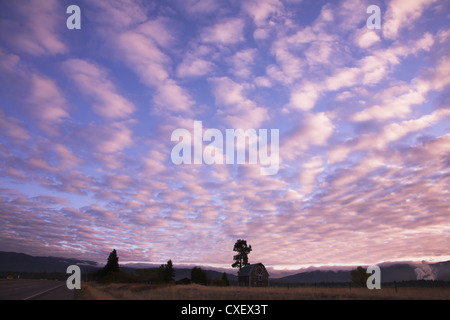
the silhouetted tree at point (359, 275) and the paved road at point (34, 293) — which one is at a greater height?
the paved road at point (34, 293)

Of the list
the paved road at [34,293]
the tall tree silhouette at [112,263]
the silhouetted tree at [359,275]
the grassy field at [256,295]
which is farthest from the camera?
the silhouetted tree at [359,275]

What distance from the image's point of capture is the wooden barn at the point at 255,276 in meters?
73.8

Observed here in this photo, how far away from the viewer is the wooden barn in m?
73.8

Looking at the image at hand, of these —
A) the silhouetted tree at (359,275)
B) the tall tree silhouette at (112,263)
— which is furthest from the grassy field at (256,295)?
the silhouetted tree at (359,275)

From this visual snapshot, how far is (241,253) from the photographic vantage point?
295 ft

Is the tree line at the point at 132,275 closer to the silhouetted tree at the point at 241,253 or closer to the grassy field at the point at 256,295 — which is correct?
the silhouetted tree at the point at 241,253

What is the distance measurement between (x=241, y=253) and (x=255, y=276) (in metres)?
15.3

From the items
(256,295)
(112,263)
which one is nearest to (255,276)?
(112,263)

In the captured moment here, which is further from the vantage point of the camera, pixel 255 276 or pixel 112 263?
pixel 112 263

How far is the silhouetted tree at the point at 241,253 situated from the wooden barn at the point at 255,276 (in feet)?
31.6

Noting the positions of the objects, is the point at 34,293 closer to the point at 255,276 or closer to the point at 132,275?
the point at 255,276

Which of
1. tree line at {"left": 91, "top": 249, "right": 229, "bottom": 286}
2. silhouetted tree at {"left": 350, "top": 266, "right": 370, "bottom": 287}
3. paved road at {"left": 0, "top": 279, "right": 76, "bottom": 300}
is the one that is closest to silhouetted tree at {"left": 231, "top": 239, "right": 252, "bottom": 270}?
tree line at {"left": 91, "top": 249, "right": 229, "bottom": 286}
